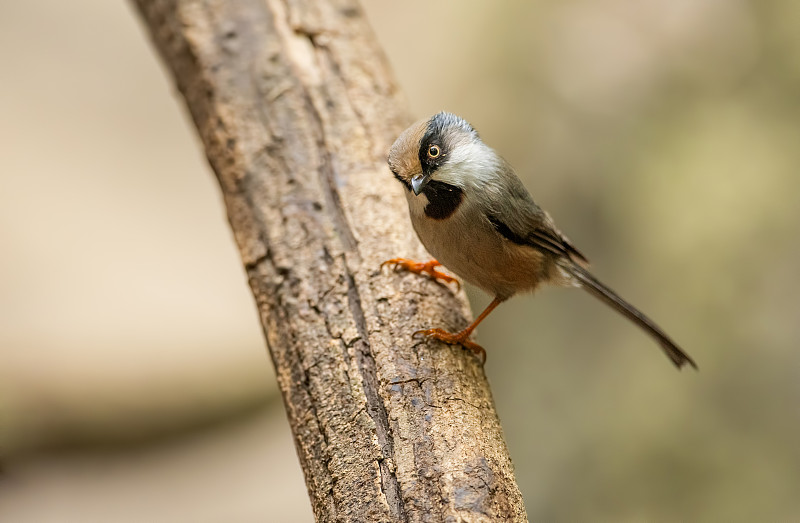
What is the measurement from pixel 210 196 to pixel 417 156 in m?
5.38

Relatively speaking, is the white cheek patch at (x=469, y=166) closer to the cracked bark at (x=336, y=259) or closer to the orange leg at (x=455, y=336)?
the cracked bark at (x=336, y=259)

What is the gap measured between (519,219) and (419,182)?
606 millimetres

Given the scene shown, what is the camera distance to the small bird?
2955 mm

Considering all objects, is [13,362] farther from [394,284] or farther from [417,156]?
[417,156]

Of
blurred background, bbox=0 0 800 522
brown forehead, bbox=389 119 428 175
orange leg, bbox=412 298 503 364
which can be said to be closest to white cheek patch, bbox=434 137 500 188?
brown forehead, bbox=389 119 428 175

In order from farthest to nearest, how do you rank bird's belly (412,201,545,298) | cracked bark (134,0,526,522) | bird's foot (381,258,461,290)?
1. bird's foot (381,258,461,290)
2. bird's belly (412,201,545,298)
3. cracked bark (134,0,526,522)

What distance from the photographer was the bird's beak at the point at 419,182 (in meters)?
2.85

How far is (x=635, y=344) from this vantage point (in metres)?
5.30

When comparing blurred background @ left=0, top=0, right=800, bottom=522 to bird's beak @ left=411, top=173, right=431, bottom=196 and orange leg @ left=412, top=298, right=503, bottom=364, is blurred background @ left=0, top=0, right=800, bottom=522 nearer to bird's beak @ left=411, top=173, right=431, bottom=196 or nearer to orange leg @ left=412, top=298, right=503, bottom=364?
orange leg @ left=412, top=298, right=503, bottom=364

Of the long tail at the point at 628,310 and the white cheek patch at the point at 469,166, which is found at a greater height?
the white cheek patch at the point at 469,166

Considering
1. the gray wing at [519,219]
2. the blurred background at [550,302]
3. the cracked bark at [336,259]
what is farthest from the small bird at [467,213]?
the blurred background at [550,302]

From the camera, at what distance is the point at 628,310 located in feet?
11.3

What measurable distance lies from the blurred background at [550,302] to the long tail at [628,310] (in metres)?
1.52

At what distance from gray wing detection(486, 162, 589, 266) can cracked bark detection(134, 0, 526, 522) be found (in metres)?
0.49
